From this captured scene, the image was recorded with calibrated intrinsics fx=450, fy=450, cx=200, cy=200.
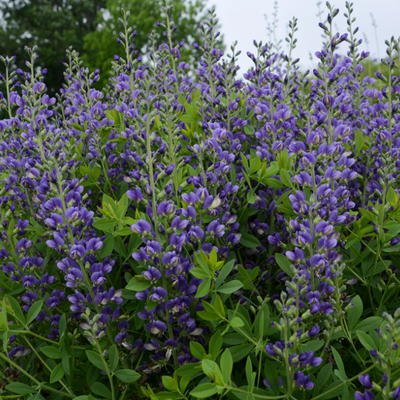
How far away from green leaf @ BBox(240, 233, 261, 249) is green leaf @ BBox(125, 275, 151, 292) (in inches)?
24.2

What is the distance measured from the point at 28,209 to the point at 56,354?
1009 millimetres

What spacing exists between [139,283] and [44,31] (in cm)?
3874

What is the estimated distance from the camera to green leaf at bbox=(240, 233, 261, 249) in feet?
7.47

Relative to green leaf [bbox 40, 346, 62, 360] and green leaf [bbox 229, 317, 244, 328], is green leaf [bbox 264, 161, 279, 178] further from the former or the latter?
green leaf [bbox 40, 346, 62, 360]

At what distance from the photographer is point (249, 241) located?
2.30 meters

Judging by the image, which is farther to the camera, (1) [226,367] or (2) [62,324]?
(2) [62,324]

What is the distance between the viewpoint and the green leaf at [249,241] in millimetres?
2277

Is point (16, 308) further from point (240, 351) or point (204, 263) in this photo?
point (240, 351)

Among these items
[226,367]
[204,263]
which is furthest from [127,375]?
[204,263]

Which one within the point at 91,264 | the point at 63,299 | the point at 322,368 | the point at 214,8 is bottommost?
the point at 322,368

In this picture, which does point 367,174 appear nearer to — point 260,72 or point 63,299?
point 260,72

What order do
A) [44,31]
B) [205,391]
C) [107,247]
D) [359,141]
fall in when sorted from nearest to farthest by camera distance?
[205,391], [107,247], [359,141], [44,31]

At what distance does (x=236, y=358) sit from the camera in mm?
1942

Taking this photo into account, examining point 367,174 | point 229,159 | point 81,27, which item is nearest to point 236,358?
point 229,159
